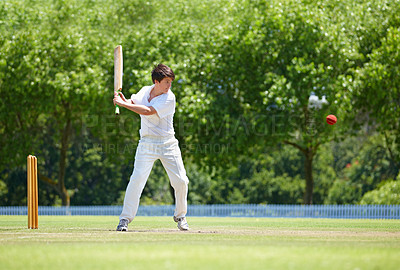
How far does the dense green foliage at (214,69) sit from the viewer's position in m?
24.3

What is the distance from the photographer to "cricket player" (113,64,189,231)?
998 cm

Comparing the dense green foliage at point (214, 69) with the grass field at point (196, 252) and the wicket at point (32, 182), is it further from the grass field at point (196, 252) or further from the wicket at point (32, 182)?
the grass field at point (196, 252)

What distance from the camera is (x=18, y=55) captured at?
26844 mm

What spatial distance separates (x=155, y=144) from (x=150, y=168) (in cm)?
39

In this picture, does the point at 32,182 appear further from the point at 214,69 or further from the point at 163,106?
the point at 214,69

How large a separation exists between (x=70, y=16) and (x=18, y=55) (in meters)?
3.20

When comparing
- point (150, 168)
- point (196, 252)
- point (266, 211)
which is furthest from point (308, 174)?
point (196, 252)

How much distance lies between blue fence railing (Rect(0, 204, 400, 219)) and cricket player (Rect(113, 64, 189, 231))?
13.4 meters

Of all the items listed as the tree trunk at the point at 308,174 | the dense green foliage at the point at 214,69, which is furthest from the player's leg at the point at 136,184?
the tree trunk at the point at 308,174

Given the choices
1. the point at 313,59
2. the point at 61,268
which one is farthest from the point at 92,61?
the point at 61,268

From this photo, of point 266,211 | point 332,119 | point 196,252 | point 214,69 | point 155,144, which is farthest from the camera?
point 214,69

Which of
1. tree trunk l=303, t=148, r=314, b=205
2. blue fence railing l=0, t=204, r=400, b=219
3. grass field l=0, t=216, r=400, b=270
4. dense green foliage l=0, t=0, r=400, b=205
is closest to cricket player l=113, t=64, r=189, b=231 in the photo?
grass field l=0, t=216, r=400, b=270

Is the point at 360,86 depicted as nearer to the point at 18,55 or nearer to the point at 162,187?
the point at 18,55

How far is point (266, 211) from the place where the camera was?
25.1m
